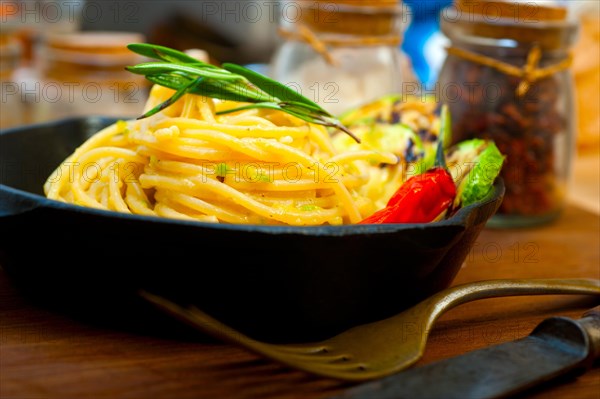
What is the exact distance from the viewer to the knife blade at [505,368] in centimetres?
104

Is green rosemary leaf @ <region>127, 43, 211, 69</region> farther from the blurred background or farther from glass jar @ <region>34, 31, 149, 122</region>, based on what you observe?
the blurred background

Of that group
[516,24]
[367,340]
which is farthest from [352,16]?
[367,340]

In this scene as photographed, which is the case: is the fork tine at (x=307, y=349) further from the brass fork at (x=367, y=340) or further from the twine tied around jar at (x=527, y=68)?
the twine tied around jar at (x=527, y=68)

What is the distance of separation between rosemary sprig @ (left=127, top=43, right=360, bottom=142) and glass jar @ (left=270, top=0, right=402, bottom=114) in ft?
3.06

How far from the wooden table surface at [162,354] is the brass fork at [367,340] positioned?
41 millimetres

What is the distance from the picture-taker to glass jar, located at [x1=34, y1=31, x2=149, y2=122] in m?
3.02

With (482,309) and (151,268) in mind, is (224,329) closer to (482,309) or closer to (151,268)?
(151,268)

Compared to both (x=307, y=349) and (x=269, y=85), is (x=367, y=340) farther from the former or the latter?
(x=269, y=85)

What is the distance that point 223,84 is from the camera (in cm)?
153

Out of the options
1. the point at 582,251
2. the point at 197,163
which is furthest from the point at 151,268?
the point at 582,251

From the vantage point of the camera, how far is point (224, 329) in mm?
1097

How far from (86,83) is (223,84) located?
165cm

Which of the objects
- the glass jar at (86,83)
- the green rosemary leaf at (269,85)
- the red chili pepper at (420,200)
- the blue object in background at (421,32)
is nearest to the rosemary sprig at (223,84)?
the green rosemary leaf at (269,85)

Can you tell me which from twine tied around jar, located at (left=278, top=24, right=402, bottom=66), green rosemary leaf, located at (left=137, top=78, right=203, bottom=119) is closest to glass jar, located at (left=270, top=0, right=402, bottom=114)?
twine tied around jar, located at (left=278, top=24, right=402, bottom=66)
